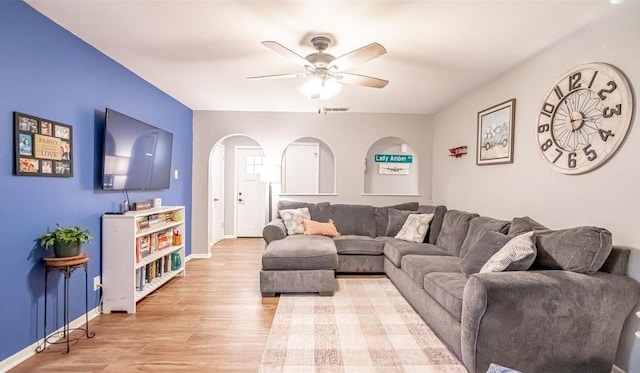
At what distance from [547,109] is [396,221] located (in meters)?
2.39

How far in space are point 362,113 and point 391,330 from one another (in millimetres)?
3549

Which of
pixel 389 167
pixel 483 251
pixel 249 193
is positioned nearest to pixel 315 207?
pixel 389 167

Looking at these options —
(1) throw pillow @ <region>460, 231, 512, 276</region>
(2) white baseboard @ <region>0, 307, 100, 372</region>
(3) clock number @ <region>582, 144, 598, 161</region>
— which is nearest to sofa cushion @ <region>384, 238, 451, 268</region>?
(1) throw pillow @ <region>460, 231, 512, 276</region>

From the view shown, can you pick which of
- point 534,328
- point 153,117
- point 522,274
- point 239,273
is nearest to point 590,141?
point 522,274

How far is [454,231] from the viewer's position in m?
3.49

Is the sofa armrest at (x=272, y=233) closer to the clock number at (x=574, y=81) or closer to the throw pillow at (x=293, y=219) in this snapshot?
the throw pillow at (x=293, y=219)

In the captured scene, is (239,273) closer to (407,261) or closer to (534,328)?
(407,261)

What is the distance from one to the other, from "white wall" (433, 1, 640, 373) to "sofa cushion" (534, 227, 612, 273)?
0.19 meters

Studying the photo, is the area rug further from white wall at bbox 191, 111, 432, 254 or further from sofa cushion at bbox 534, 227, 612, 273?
white wall at bbox 191, 111, 432, 254

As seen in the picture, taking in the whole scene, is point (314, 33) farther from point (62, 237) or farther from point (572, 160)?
point (62, 237)

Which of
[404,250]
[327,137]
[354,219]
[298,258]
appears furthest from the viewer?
[327,137]

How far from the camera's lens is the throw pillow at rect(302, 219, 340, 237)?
4250 mm

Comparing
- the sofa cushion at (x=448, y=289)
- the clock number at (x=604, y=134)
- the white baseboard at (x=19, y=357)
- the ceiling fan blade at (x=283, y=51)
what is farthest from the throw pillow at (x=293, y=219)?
the clock number at (x=604, y=134)

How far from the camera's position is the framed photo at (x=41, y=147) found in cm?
202
